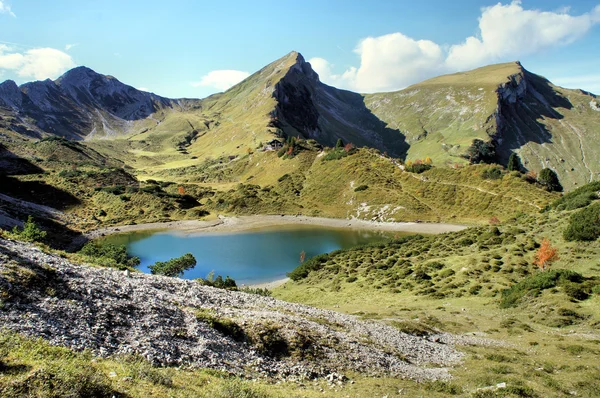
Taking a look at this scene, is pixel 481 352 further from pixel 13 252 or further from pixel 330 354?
pixel 13 252

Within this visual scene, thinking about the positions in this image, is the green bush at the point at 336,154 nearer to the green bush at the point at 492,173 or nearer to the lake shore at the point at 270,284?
the green bush at the point at 492,173

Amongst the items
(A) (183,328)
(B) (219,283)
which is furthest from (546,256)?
(A) (183,328)

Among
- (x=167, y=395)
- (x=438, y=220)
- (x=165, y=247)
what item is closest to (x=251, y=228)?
(x=165, y=247)

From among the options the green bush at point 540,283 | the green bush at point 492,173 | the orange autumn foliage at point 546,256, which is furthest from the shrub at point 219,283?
the green bush at point 492,173

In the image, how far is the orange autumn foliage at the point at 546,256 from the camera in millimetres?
41062

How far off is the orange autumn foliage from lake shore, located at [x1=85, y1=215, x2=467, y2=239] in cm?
5759

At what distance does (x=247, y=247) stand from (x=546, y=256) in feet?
220

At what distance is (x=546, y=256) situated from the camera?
4112 centimetres

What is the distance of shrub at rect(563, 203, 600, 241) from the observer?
41428 millimetres

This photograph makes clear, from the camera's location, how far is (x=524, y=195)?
359 feet

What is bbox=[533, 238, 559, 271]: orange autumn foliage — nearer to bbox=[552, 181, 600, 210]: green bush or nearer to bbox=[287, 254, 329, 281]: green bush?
bbox=[552, 181, 600, 210]: green bush

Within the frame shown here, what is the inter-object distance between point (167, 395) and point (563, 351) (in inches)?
1100

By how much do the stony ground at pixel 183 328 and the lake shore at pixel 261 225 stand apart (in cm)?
8421

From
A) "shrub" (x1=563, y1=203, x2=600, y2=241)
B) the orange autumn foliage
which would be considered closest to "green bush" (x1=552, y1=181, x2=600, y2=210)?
"shrub" (x1=563, y1=203, x2=600, y2=241)
